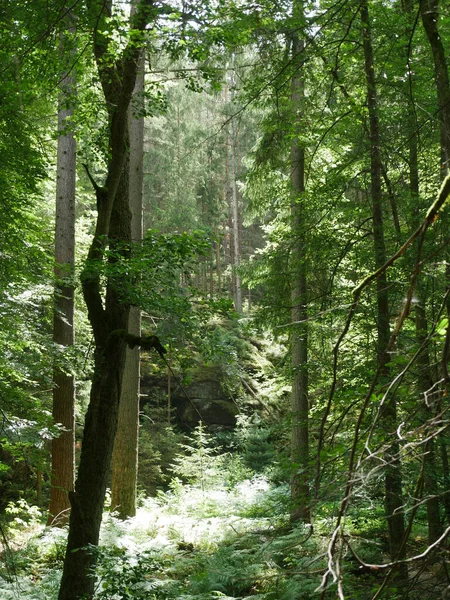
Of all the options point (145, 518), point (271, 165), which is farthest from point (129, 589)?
point (271, 165)

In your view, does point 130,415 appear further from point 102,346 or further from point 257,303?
point 102,346

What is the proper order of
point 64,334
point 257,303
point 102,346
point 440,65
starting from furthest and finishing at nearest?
point 64,334 < point 257,303 < point 102,346 < point 440,65

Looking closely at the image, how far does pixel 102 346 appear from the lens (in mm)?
5371

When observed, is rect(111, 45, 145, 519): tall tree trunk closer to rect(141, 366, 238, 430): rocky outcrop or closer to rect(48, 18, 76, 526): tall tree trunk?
rect(48, 18, 76, 526): tall tree trunk

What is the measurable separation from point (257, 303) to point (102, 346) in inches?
104

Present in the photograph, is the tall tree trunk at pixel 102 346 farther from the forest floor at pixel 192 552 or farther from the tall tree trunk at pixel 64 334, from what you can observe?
the tall tree trunk at pixel 64 334

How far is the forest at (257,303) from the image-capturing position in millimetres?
2639

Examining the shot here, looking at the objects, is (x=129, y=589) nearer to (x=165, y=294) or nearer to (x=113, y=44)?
(x=165, y=294)

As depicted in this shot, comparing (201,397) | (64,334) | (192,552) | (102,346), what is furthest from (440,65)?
(201,397)

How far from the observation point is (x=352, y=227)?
6.81 meters

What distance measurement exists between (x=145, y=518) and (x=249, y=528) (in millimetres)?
1984

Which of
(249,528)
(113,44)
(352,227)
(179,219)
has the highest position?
(179,219)

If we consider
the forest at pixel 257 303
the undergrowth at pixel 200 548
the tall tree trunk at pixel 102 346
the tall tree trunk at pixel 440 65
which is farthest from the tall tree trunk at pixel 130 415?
the tall tree trunk at pixel 440 65

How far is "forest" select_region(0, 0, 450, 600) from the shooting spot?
8.66 feet
